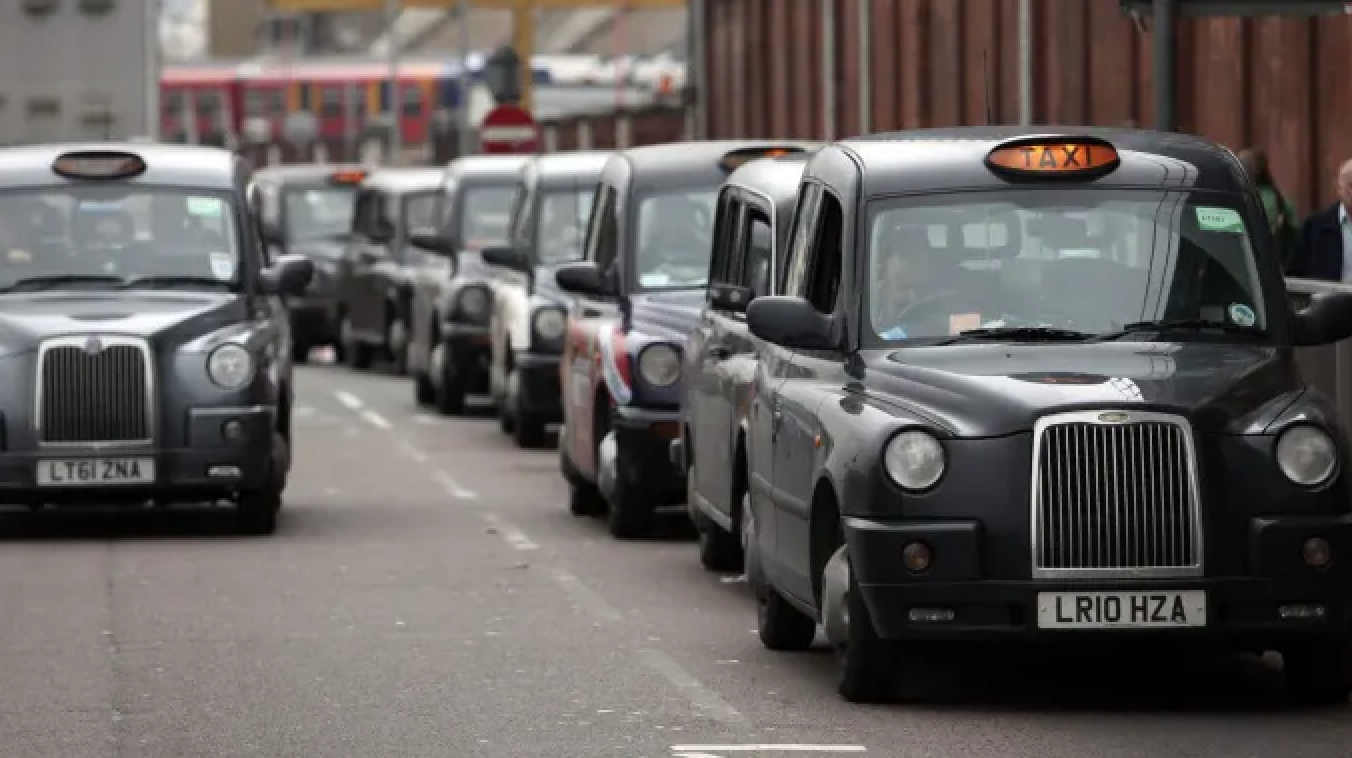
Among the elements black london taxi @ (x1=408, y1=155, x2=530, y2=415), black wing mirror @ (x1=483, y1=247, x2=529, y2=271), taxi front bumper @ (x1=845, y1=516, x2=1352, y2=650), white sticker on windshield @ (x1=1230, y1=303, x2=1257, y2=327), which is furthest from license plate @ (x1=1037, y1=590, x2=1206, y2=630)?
black london taxi @ (x1=408, y1=155, x2=530, y2=415)

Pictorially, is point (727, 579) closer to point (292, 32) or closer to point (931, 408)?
point (931, 408)

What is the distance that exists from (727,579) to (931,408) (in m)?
4.77

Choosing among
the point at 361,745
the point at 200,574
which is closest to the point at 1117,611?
the point at 361,745

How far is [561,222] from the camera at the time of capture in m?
25.2

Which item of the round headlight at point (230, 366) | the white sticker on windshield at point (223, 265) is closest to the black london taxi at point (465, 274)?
the white sticker on windshield at point (223, 265)

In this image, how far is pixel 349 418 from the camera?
29.5 meters

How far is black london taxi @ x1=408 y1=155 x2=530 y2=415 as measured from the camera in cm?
2881

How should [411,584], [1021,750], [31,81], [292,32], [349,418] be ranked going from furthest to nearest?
[292,32], [31,81], [349,418], [411,584], [1021,750]

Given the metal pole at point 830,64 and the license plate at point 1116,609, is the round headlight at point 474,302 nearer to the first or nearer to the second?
the metal pole at point 830,64

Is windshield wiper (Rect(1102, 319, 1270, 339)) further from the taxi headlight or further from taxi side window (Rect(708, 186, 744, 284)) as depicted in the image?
the taxi headlight

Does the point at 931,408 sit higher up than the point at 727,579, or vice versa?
the point at 931,408

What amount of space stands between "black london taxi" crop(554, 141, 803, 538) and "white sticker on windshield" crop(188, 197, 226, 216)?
184 centimetres

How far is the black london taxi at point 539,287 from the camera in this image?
2419cm

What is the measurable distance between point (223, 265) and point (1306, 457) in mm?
8930
